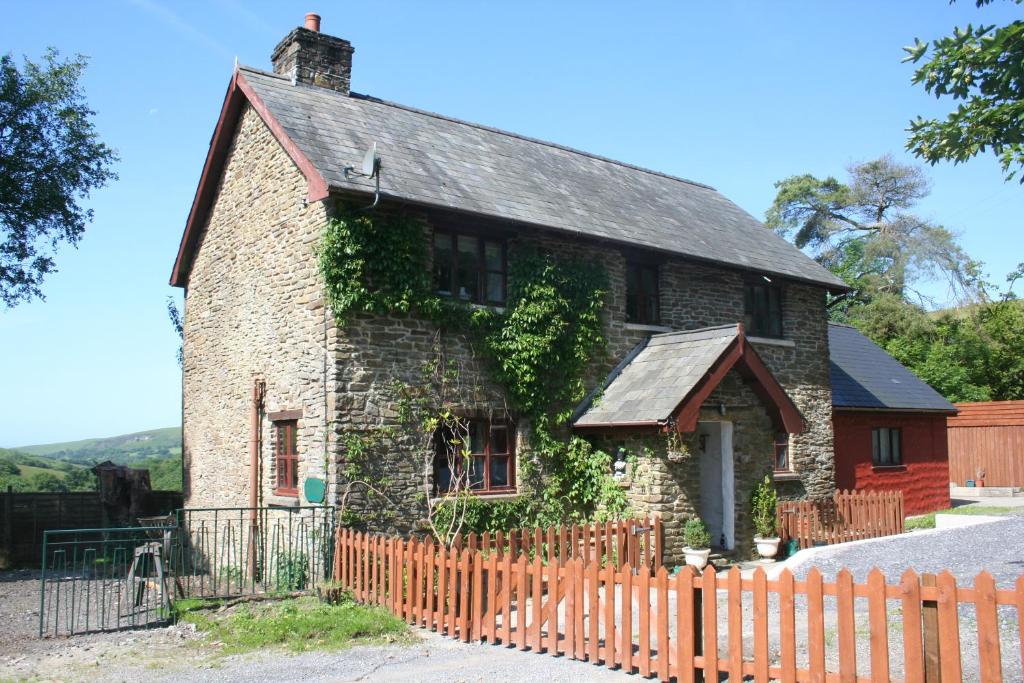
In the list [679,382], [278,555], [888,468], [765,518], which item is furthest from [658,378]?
[888,468]

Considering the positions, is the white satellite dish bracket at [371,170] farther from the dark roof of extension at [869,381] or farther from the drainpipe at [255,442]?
the dark roof of extension at [869,381]

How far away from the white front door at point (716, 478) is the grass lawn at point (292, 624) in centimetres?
740

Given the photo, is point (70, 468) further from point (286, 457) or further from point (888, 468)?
point (888, 468)

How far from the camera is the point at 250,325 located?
16.0 m

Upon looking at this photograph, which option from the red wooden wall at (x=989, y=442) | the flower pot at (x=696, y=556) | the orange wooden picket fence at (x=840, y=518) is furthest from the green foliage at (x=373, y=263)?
the red wooden wall at (x=989, y=442)

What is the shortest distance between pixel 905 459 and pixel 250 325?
709 inches

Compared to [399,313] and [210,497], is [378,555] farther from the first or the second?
[210,497]

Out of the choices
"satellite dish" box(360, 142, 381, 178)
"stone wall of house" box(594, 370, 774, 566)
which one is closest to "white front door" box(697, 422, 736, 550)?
"stone wall of house" box(594, 370, 774, 566)

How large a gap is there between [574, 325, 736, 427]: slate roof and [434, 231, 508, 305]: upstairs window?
2645 millimetres

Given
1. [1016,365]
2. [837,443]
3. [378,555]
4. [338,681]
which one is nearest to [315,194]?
[378,555]

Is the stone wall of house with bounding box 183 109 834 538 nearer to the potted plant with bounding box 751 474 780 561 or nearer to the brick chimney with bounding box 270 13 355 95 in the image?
the potted plant with bounding box 751 474 780 561

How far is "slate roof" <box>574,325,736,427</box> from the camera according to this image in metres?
14.2

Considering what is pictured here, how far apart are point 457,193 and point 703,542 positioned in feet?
23.4

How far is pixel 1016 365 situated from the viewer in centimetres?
3831
